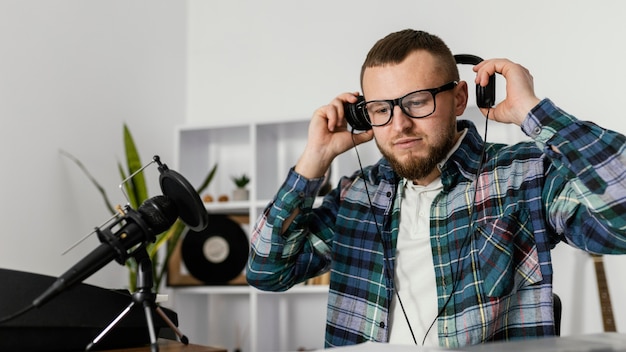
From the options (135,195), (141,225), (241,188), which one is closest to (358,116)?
(141,225)

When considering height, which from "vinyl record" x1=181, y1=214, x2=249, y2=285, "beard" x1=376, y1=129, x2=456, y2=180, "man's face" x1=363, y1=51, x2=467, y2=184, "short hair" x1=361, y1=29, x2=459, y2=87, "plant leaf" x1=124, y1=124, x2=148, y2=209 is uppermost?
"short hair" x1=361, y1=29, x2=459, y2=87

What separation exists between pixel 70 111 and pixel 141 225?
1.83 meters

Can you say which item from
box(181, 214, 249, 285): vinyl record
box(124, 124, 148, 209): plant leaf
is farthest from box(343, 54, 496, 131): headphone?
box(181, 214, 249, 285): vinyl record

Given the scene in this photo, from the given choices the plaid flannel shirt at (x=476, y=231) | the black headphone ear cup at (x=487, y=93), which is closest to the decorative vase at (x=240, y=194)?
the plaid flannel shirt at (x=476, y=231)

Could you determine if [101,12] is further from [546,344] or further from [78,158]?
[546,344]

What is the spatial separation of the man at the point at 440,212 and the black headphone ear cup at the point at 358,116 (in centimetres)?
3

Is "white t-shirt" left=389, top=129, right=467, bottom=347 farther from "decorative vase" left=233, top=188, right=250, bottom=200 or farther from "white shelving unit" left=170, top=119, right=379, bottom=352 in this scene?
"decorative vase" left=233, top=188, right=250, bottom=200

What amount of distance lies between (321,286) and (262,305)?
313 millimetres

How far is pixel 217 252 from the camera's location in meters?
2.88

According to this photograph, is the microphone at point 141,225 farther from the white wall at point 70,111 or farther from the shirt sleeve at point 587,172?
the white wall at point 70,111

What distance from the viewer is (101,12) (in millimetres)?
2859

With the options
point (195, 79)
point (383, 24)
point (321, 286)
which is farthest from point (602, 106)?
point (195, 79)

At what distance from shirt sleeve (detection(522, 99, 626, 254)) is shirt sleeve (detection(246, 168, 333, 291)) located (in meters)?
0.55

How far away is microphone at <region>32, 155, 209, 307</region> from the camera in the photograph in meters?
0.93
